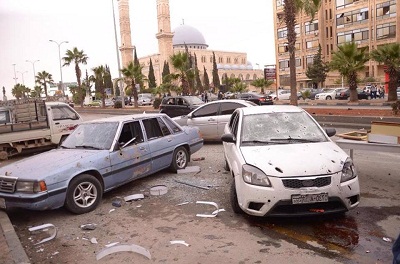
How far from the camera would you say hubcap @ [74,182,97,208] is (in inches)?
228

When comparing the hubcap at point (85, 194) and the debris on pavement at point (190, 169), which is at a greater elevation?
the hubcap at point (85, 194)

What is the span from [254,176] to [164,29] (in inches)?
3039

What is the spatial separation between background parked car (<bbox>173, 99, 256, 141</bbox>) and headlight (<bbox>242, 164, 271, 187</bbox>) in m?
6.81

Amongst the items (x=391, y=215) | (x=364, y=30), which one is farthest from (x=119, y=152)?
(x=364, y=30)

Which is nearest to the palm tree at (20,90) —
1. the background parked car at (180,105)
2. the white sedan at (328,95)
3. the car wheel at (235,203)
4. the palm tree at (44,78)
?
the palm tree at (44,78)

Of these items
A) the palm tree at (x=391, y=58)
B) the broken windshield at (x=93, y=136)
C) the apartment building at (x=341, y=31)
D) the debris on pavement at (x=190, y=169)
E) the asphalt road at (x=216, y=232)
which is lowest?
the asphalt road at (x=216, y=232)

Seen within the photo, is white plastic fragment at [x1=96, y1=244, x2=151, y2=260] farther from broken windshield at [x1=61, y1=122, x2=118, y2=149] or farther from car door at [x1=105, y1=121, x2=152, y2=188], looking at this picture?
broken windshield at [x1=61, y1=122, x2=118, y2=149]

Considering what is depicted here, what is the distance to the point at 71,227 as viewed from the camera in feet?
17.6

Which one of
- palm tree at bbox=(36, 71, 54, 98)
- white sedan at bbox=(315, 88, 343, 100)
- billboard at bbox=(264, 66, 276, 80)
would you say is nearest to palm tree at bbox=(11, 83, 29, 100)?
palm tree at bbox=(36, 71, 54, 98)

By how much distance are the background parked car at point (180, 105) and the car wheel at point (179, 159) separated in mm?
10905

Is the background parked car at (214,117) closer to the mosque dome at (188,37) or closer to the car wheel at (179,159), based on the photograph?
the car wheel at (179,159)

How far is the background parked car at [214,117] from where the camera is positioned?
38.3ft

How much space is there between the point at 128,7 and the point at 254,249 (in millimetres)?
77763

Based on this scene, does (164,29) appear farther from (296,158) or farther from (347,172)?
(347,172)
